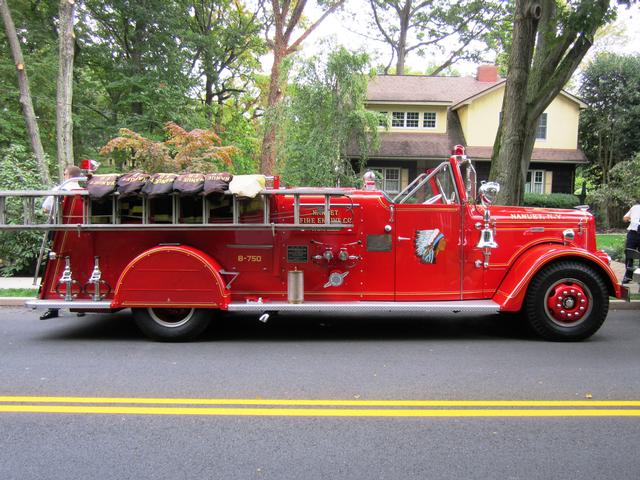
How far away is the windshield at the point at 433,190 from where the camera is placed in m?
6.09

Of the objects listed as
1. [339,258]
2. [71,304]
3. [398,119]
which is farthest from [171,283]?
[398,119]

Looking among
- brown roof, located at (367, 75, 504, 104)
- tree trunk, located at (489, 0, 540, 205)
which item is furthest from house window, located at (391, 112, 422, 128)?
tree trunk, located at (489, 0, 540, 205)

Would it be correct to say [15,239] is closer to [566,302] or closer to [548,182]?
[566,302]

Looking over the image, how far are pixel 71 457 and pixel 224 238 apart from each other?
316 centimetres

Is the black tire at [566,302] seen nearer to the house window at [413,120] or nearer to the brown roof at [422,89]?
the brown roof at [422,89]

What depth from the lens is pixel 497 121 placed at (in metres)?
23.1

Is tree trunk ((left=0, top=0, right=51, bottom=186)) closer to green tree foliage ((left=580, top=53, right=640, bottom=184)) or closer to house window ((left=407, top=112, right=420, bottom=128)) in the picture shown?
house window ((left=407, top=112, right=420, bottom=128))

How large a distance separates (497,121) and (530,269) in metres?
19.4

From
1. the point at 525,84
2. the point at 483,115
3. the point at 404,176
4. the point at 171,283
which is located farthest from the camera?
the point at 404,176

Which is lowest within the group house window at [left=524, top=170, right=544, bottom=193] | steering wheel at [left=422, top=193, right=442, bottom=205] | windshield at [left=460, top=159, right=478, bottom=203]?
steering wheel at [left=422, top=193, right=442, bottom=205]

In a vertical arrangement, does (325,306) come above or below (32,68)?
below

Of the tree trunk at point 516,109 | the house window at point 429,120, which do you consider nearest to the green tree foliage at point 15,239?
the tree trunk at point 516,109

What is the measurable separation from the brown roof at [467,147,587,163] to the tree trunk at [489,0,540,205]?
13234mm

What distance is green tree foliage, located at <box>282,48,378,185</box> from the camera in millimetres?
16250
